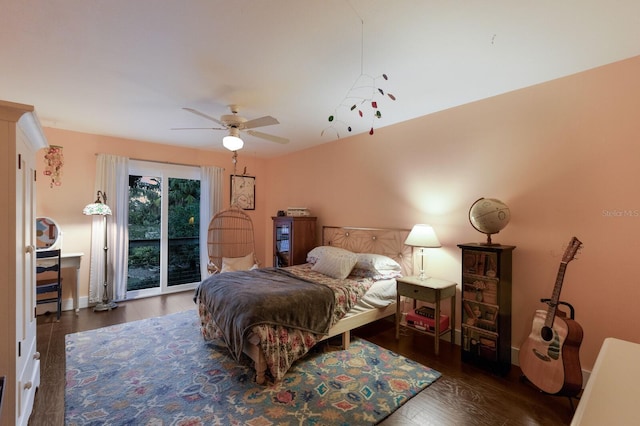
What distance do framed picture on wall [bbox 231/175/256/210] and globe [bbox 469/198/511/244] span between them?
4370mm

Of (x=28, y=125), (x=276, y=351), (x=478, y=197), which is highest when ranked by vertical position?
(x=28, y=125)

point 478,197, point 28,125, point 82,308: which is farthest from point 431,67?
point 82,308

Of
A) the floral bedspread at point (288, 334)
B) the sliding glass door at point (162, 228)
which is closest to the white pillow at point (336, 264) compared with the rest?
the floral bedspread at point (288, 334)

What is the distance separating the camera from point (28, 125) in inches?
67.3

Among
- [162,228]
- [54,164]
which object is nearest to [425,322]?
[162,228]

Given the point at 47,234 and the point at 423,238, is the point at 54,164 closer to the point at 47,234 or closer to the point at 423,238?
the point at 47,234

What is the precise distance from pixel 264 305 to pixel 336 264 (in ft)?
4.29

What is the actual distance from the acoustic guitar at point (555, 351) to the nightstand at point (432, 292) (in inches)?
29.6

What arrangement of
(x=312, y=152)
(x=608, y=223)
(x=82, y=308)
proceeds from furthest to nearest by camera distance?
1. (x=312, y=152)
2. (x=82, y=308)
3. (x=608, y=223)

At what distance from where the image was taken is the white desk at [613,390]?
0.62 m

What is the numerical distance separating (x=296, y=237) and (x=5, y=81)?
3.63 m

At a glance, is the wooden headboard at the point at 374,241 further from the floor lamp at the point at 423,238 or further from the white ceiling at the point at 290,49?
the white ceiling at the point at 290,49

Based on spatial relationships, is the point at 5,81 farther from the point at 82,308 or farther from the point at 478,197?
the point at 478,197

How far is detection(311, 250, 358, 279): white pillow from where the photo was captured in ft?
11.4
